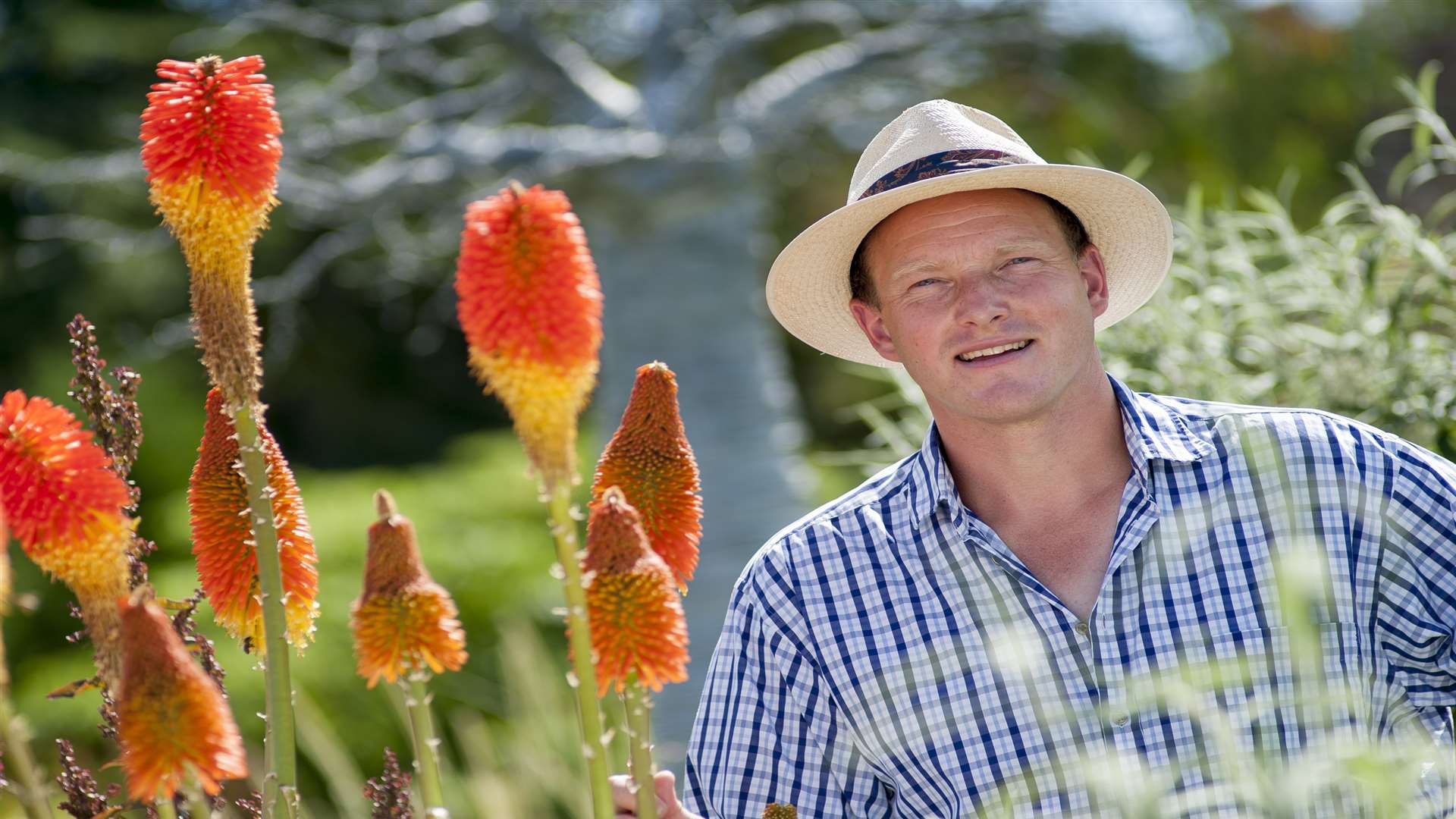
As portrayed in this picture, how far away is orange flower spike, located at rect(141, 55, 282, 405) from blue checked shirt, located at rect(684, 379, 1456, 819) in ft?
5.11

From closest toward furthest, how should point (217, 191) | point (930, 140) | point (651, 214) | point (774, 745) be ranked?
1. point (217, 191)
2. point (774, 745)
3. point (930, 140)
4. point (651, 214)

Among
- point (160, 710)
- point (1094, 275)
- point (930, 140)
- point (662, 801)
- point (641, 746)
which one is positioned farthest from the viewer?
point (1094, 275)

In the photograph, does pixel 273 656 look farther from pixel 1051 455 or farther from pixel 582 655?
pixel 1051 455

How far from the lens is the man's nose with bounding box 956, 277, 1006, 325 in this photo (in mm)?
2729

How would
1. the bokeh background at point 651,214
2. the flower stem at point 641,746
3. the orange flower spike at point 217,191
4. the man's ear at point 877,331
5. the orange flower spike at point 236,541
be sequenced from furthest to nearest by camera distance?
the bokeh background at point 651,214 < the man's ear at point 877,331 < the orange flower spike at point 236,541 < the orange flower spike at point 217,191 < the flower stem at point 641,746

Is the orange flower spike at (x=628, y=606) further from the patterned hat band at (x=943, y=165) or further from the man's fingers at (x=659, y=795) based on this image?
the patterned hat band at (x=943, y=165)

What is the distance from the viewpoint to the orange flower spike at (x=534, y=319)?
1084 mm

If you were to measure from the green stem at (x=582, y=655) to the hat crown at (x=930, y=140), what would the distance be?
1986mm

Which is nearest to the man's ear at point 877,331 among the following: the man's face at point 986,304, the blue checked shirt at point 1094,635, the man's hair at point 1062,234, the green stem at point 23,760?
the man's hair at point 1062,234

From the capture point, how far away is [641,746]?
114cm

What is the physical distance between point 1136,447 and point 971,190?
0.63 m

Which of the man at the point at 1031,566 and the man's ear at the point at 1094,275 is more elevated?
the man's ear at the point at 1094,275

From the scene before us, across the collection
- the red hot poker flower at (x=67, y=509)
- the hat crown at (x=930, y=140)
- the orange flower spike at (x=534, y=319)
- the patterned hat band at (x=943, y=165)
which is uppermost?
the hat crown at (x=930, y=140)

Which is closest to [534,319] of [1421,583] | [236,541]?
[236,541]
